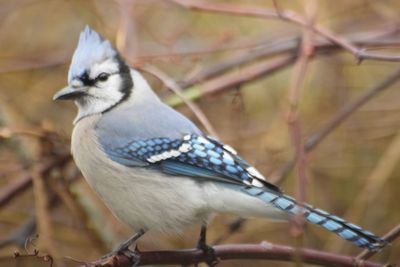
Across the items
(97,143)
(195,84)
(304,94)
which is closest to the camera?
(97,143)

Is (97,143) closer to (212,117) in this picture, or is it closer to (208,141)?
(208,141)

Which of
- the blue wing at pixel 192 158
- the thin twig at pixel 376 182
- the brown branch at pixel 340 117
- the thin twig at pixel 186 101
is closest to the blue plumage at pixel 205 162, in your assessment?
the blue wing at pixel 192 158

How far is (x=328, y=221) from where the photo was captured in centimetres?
197

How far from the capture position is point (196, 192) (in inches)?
88.8

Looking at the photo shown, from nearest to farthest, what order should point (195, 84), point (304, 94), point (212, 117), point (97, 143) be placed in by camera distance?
point (97, 143) → point (195, 84) → point (212, 117) → point (304, 94)

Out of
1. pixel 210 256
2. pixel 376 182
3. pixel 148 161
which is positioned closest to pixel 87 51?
pixel 148 161

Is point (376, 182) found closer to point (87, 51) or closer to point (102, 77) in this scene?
point (102, 77)

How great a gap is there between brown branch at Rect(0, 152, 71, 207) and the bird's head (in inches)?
20.9

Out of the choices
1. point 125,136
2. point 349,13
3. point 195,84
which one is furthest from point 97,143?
point 349,13

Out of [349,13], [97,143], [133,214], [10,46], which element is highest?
[349,13]

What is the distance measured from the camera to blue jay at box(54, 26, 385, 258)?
87.1 inches

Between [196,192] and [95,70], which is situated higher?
[95,70]

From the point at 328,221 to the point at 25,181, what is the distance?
1.38 m

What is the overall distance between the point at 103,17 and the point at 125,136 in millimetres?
1312
